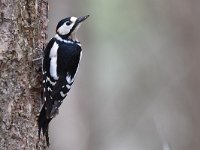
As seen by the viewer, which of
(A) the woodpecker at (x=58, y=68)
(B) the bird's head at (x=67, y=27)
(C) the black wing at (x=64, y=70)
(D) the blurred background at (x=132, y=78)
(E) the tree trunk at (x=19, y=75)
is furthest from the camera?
(D) the blurred background at (x=132, y=78)

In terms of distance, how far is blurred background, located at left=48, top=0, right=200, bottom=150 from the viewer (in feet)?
27.8

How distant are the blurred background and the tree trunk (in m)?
3.53

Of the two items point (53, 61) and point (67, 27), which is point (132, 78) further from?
point (53, 61)

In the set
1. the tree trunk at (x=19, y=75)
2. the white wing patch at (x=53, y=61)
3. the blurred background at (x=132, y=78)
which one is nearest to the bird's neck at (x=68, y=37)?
the white wing patch at (x=53, y=61)

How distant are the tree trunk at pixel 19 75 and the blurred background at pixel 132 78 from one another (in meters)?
3.53

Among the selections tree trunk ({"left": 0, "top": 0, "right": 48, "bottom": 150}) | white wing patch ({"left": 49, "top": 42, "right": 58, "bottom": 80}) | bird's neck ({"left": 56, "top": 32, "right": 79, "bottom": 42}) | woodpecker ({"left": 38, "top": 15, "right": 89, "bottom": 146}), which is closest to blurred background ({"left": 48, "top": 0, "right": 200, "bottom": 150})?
bird's neck ({"left": 56, "top": 32, "right": 79, "bottom": 42})

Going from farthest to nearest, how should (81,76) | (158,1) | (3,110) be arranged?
(158,1) → (81,76) → (3,110)

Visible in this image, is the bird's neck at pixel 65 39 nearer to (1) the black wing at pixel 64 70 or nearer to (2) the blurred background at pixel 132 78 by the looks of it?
(1) the black wing at pixel 64 70

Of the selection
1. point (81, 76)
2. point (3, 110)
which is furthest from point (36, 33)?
point (81, 76)

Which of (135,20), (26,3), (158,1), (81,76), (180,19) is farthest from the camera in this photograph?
(135,20)

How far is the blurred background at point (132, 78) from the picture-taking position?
27.8 ft

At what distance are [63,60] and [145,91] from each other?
675 cm

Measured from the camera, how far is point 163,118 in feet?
32.8

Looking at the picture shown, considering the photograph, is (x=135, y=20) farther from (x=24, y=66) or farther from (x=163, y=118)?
(x=24, y=66)
